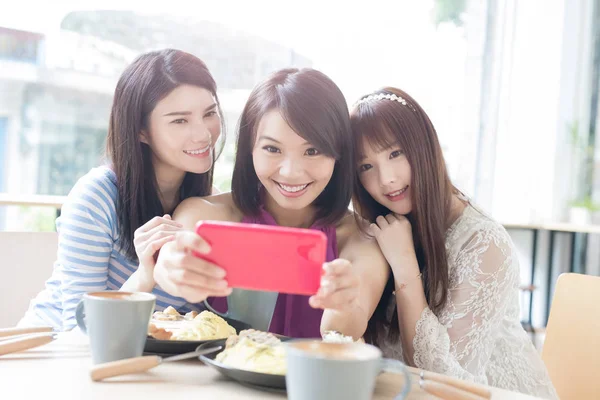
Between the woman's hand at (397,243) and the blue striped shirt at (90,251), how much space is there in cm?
49

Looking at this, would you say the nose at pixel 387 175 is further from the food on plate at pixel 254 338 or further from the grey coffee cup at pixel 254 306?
the food on plate at pixel 254 338

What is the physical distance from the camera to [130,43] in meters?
3.53

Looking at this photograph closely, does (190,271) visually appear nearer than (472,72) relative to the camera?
Yes

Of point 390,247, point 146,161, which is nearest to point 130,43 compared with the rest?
point 146,161

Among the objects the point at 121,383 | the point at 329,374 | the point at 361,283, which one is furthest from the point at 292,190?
the point at 329,374

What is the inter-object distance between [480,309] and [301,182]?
52 centimetres

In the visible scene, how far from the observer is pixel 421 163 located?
1516 millimetres

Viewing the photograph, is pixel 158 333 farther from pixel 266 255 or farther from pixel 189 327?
pixel 266 255

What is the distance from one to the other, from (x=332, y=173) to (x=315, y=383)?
0.92 m

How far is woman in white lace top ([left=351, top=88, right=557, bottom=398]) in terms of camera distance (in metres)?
1.47

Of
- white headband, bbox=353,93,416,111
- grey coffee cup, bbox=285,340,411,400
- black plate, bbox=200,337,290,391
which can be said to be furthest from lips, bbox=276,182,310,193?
grey coffee cup, bbox=285,340,411,400

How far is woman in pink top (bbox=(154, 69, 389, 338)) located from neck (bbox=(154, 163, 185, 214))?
23 centimetres

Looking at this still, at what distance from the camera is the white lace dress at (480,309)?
4.87 feet

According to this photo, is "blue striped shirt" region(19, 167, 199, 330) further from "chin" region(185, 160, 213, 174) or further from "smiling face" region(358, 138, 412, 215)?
"smiling face" region(358, 138, 412, 215)
